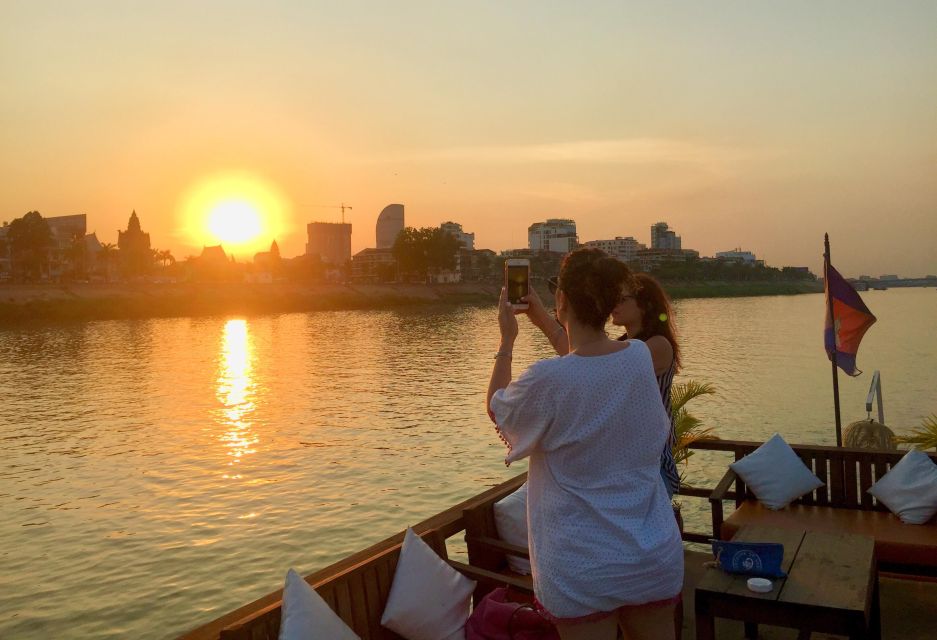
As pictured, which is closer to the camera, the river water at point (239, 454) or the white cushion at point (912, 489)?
the white cushion at point (912, 489)

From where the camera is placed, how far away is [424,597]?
13.4 feet

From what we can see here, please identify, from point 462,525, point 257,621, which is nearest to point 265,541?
point 462,525

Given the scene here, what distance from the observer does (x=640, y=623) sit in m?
2.63

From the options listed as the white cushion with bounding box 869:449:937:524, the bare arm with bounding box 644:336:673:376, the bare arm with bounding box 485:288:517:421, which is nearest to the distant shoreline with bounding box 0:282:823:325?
the white cushion with bounding box 869:449:937:524

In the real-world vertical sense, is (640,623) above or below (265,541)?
above

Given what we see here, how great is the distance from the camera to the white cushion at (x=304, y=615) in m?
3.28

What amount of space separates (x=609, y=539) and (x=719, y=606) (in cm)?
162

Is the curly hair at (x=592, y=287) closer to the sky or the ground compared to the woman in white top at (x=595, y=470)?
closer to the sky

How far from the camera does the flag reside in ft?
30.9

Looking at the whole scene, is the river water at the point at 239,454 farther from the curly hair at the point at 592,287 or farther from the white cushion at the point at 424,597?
the curly hair at the point at 592,287

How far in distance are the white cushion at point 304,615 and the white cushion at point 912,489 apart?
14.9ft

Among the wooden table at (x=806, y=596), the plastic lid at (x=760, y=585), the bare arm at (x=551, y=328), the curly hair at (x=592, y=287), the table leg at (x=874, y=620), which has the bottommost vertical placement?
the table leg at (x=874, y=620)

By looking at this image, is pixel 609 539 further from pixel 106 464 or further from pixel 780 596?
pixel 106 464

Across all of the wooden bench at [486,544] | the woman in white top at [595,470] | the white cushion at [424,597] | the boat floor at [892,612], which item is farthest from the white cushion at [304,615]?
the boat floor at [892,612]
